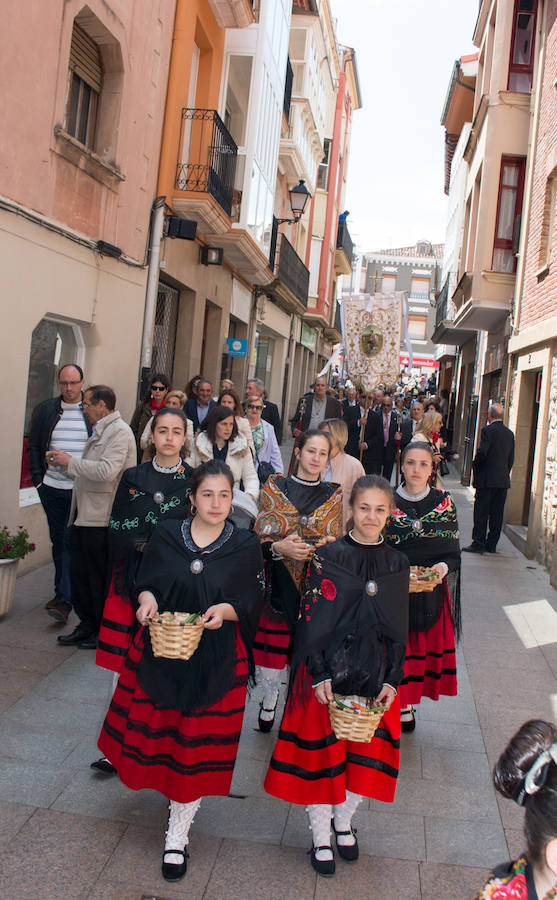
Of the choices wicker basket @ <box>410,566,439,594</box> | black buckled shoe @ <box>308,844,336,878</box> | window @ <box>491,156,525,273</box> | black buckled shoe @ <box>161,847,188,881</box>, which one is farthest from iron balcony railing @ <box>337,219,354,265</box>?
black buckled shoe @ <box>161,847,188,881</box>

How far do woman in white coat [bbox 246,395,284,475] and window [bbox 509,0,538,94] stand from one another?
33.8 ft

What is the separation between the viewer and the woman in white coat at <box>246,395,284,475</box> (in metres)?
8.23

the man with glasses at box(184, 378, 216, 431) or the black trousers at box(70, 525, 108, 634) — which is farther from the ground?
the man with glasses at box(184, 378, 216, 431)

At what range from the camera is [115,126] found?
31.4 feet

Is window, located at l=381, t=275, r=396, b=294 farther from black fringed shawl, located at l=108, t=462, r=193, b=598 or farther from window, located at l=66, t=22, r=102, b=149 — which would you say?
black fringed shawl, located at l=108, t=462, r=193, b=598

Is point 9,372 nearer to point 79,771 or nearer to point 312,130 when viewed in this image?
point 79,771

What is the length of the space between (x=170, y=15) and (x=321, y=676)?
10193 mm

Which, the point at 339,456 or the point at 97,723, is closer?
the point at 97,723

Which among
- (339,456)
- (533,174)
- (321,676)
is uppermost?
(533,174)

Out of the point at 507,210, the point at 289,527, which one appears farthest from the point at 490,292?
the point at 289,527

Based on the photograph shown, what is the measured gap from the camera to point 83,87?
30.3ft

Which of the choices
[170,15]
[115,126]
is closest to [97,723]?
[115,126]

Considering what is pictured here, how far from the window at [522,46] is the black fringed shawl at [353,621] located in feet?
45.8

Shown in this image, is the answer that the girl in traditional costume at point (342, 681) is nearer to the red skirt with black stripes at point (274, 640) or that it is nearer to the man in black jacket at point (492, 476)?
the red skirt with black stripes at point (274, 640)
